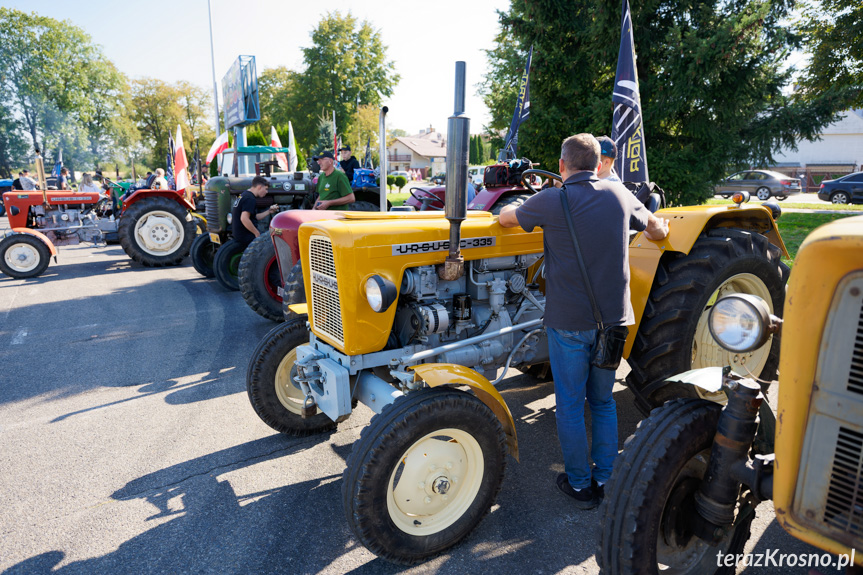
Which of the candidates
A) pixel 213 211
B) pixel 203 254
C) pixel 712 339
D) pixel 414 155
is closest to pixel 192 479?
pixel 712 339

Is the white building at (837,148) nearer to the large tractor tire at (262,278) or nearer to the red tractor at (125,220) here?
the red tractor at (125,220)

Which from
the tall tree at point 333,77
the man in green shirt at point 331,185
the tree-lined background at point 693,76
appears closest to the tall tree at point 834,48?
the tree-lined background at point 693,76

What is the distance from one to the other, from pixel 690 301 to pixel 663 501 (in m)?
1.61

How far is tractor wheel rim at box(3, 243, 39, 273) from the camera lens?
8.71m

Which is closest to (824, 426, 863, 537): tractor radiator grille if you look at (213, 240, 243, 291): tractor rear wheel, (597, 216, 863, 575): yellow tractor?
(597, 216, 863, 575): yellow tractor

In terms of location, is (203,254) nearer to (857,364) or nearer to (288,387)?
(288,387)

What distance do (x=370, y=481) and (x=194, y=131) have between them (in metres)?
55.5

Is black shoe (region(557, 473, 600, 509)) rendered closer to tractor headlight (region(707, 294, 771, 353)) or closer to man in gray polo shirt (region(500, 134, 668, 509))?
man in gray polo shirt (region(500, 134, 668, 509))

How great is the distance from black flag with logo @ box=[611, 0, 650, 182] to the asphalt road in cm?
205

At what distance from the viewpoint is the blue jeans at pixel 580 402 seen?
2.55 metres

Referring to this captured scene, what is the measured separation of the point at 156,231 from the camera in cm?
1005

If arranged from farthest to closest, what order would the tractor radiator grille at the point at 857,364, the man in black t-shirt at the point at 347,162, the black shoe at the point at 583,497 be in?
the man in black t-shirt at the point at 347,162 → the black shoe at the point at 583,497 → the tractor radiator grille at the point at 857,364

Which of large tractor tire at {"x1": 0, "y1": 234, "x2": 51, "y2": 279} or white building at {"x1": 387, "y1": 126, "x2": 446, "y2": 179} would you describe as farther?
white building at {"x1": 387, "y1": 126, "x2": 446, "y2": 179}

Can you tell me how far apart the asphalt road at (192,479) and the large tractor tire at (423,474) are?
139 mm
